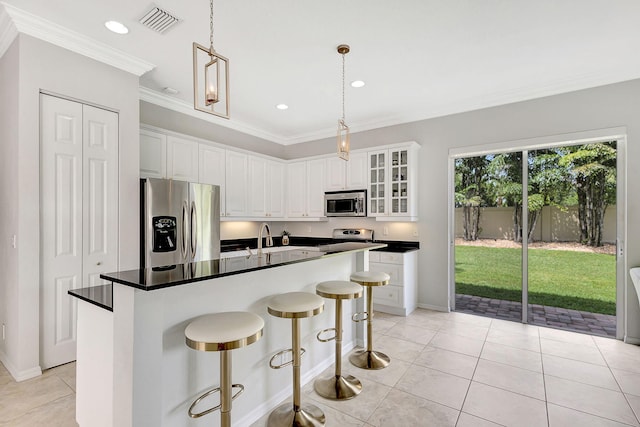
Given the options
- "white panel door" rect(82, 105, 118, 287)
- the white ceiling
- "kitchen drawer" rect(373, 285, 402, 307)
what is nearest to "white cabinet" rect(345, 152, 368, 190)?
the white ceiling

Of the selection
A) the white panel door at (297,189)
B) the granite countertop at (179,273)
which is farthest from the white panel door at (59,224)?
the white panel door at (297,189)

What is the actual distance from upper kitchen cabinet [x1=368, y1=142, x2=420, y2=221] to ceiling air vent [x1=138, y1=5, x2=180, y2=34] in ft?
10.1

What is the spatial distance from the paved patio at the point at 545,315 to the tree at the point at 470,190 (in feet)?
3.14

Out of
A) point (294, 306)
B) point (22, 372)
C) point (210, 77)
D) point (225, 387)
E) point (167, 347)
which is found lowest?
Answer: point (22, 372)

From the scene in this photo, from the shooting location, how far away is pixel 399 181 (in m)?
4.52

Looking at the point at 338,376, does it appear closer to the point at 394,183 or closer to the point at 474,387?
the point at 474,387

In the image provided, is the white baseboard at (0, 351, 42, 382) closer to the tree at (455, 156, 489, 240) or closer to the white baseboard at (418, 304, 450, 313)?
the white baseboard at (418, 304, 450, 313)

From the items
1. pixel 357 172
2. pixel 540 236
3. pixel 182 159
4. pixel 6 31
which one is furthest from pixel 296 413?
pixel 6 31

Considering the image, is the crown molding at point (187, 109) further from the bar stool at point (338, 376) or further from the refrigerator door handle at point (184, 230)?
the bar stool at point (338, 376)

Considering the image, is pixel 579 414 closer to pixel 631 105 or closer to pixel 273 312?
pixel 273 312

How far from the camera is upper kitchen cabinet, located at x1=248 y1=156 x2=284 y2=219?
4.98m

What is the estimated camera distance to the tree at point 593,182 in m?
3.53

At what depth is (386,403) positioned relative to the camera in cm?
223

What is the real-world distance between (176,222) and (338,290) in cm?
206
